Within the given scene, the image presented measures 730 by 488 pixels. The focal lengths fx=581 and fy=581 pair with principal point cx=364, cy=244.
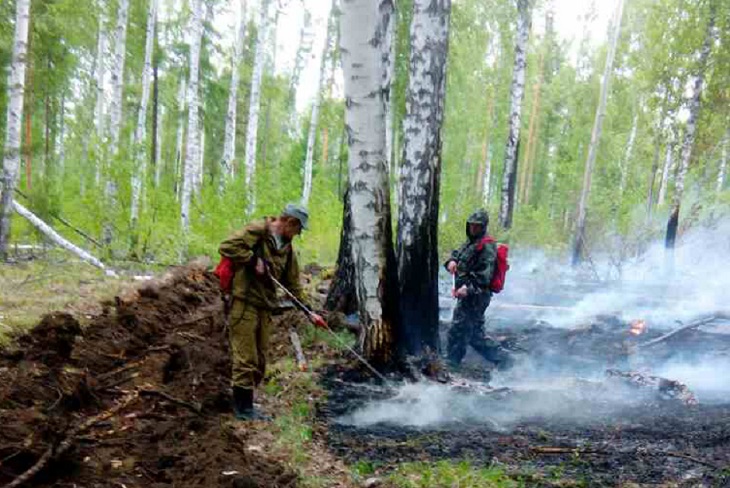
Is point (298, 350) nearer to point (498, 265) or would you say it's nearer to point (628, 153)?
point (498, 265)

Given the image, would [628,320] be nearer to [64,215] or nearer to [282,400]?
[282,400]

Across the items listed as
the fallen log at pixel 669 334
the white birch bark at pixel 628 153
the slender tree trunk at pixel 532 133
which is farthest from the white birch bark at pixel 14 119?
the white birch bark at pixel 628 153

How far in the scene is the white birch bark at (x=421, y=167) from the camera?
7066 millimetres

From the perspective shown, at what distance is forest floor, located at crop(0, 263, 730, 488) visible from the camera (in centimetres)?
354

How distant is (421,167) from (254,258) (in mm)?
2900

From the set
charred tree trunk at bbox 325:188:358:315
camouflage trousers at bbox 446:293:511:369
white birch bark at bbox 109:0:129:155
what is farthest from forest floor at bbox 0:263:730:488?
white birch bark at bbox 109:0:129:155

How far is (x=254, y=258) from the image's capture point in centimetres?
493

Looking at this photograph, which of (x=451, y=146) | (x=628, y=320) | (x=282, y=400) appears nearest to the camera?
(x=282, y=400)

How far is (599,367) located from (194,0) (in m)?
13.7

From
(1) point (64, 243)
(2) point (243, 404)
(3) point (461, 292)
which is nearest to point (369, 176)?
(3) point (461, 292)

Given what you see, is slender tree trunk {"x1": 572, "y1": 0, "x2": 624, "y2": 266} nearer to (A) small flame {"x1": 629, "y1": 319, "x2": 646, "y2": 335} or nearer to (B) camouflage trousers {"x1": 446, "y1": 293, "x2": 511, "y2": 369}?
(A) small flame {"x1": 629, "y1": 319, "x2": 646, "y2": 335}

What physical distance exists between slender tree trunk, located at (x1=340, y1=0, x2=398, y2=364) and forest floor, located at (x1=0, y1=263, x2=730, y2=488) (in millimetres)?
684

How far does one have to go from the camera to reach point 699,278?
636 inches

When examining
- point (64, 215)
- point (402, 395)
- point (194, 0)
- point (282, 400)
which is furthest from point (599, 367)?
point (194, 0)
